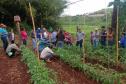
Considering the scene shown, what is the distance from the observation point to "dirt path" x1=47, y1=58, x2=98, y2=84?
33.3ft

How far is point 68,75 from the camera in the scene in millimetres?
10992

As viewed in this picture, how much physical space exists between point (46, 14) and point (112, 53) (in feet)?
44.2

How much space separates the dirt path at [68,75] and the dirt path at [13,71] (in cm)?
112

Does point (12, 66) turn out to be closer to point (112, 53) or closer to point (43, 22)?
point (112, 53)

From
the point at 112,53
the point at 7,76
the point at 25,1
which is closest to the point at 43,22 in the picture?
the point at 25,1

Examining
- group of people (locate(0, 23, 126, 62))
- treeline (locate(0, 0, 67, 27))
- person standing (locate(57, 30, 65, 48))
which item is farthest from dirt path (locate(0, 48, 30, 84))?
treeline (locate(0, 0, 67, 27))

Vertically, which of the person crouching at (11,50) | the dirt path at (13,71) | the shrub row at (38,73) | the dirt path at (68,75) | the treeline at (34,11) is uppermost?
the treeline at (34,11)

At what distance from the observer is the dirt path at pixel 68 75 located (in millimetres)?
10164

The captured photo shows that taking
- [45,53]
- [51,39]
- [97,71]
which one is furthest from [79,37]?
[97,71]

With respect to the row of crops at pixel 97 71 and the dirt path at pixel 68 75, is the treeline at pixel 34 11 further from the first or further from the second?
the dirt path at pixel 68 75

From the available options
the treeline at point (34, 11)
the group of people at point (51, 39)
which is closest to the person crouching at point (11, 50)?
the group of people at point (51, 39)

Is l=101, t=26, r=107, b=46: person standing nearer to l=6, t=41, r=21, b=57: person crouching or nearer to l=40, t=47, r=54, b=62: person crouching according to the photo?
l=40, t=47, r=54, b=62: person crouching

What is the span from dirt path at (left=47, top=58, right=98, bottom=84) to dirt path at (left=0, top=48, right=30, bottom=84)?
3.66ft

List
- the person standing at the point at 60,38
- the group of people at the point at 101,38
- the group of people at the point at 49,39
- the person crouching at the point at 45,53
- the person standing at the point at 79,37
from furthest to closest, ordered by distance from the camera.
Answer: the person standing at the point at 79,37 → the person standing at the point at 60,38 → the group of people at the point at 101,38 → the group of people at the point at 49,39 → the person crouching at the point at 45,53
